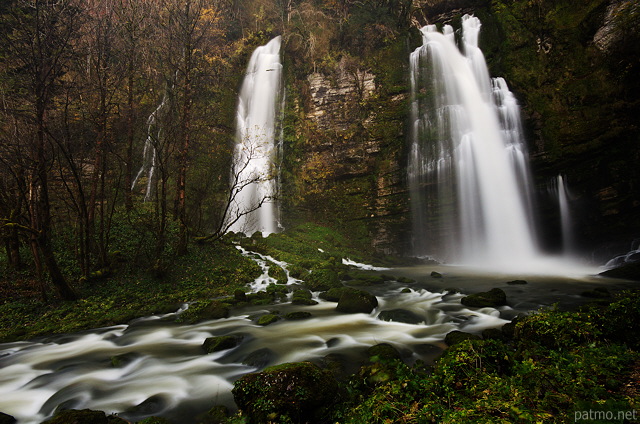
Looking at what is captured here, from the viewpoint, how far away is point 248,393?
11.1ft

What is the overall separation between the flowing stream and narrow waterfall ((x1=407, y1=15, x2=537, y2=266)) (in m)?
9.58

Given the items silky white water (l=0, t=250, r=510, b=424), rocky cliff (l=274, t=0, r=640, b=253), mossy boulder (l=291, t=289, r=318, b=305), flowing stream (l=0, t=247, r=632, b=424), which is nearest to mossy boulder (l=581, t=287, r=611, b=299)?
flowing stream (l=0, t=247, r=632, b=424)

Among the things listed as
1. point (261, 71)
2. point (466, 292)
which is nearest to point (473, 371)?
point (466, 292)

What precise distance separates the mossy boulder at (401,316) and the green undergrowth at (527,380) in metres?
3.66

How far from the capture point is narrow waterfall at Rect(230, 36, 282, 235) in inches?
875

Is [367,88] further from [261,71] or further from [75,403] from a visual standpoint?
[75,403]

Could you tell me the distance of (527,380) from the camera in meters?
2.86

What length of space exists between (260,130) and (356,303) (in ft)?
61.9

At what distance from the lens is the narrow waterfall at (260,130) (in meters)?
22.2

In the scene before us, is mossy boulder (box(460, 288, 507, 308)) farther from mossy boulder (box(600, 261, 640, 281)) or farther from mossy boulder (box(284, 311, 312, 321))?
mossy boulder (box(600, 261, 640, 281))

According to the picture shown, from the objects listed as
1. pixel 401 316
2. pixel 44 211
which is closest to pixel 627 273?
pixel 401 316

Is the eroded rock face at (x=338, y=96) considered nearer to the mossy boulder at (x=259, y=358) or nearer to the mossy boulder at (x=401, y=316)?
the mossy boulder at (x=401, y=316)

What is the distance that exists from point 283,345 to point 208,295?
5206 mm

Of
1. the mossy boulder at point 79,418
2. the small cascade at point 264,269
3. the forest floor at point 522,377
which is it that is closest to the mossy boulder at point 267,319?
the small cascade at point 264,269
